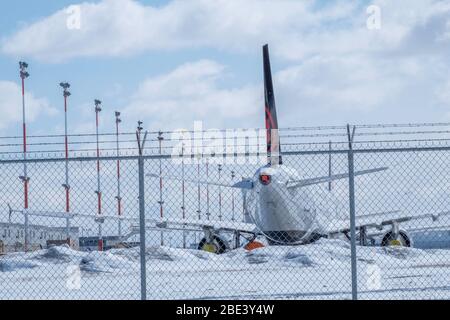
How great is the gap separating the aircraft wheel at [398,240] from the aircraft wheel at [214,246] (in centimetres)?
684

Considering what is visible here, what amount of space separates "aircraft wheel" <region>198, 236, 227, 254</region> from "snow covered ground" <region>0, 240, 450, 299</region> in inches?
268

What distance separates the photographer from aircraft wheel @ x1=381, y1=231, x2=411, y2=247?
35.8m

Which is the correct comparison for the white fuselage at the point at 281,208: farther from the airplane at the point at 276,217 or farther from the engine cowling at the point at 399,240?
the engine cowling at the point at 399,240

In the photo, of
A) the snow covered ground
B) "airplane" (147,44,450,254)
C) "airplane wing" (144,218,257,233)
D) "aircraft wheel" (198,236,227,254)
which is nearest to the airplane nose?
"airplane" (147,44,450,254)

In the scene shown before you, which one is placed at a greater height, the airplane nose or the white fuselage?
the airplane nose

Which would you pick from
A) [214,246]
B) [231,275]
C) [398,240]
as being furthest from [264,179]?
[231,275]

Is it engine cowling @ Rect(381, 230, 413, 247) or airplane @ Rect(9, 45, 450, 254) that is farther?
engine cowling @ Rect(381, 230, 413, 247)

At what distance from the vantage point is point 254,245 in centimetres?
3738

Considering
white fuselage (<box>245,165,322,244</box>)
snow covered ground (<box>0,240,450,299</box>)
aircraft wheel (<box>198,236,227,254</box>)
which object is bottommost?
aircraft wheel (<box>198,236,227,254</box>)

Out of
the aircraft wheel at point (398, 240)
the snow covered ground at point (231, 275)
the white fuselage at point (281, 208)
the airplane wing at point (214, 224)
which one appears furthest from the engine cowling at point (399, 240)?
the airplane wing at point (214, 224)

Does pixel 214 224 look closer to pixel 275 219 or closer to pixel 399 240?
pixel 275 219

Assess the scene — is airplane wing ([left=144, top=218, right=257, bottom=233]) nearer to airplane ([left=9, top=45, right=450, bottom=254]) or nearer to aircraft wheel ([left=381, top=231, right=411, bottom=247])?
airplane ([left=9, top=45, right=450, bottom=254])

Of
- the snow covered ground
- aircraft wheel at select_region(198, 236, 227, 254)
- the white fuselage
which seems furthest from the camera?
aircraft wheel at select_region(198, 236, 227, 254)
